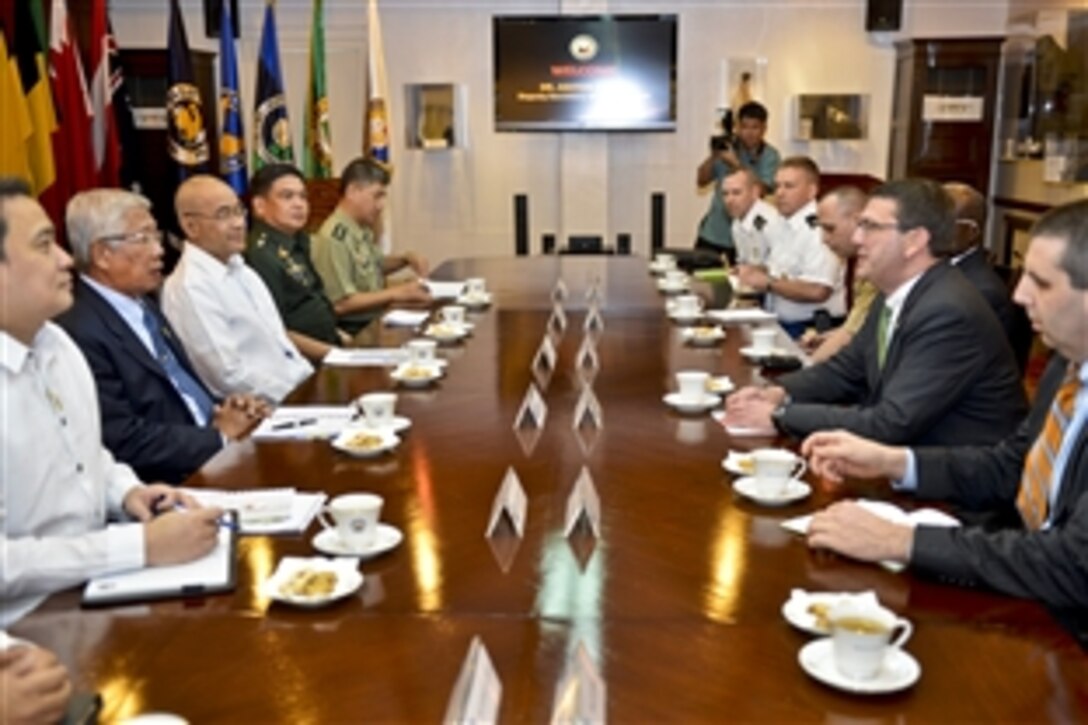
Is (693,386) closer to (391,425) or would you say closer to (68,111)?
(391,425)

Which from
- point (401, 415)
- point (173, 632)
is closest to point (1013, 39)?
point (401, 415)

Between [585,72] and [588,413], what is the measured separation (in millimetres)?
5553

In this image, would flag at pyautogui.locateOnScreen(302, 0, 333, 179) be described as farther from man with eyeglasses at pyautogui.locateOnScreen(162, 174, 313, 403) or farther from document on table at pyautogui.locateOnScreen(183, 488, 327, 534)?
document on table at pyautogui.locateOnScreen(183, 488, 327, 534)

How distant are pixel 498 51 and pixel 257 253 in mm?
4061

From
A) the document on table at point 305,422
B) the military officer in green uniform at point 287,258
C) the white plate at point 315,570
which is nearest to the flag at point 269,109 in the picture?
the military officer in green uniform at point 287,258

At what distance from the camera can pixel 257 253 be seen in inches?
152

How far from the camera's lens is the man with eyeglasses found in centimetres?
310

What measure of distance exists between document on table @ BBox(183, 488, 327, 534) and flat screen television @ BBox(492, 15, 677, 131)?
6009mm

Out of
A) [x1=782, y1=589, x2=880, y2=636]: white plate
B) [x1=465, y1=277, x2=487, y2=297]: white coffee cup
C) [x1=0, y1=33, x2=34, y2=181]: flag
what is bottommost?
[x1=782, y1=589, x2=880, y2=636]: white plate

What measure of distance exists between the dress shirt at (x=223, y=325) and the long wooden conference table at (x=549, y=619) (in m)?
1.08

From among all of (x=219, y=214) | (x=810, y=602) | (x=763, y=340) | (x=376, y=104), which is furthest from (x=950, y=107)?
(x=810, y=602)

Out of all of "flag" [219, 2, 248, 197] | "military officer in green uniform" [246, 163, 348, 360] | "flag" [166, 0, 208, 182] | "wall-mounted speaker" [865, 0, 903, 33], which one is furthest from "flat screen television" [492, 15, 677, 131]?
"military officer in green uniform" [246, 163, 348, 360]

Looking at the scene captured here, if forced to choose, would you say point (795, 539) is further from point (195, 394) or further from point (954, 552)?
point (195, 394)

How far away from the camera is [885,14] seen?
287 inches
